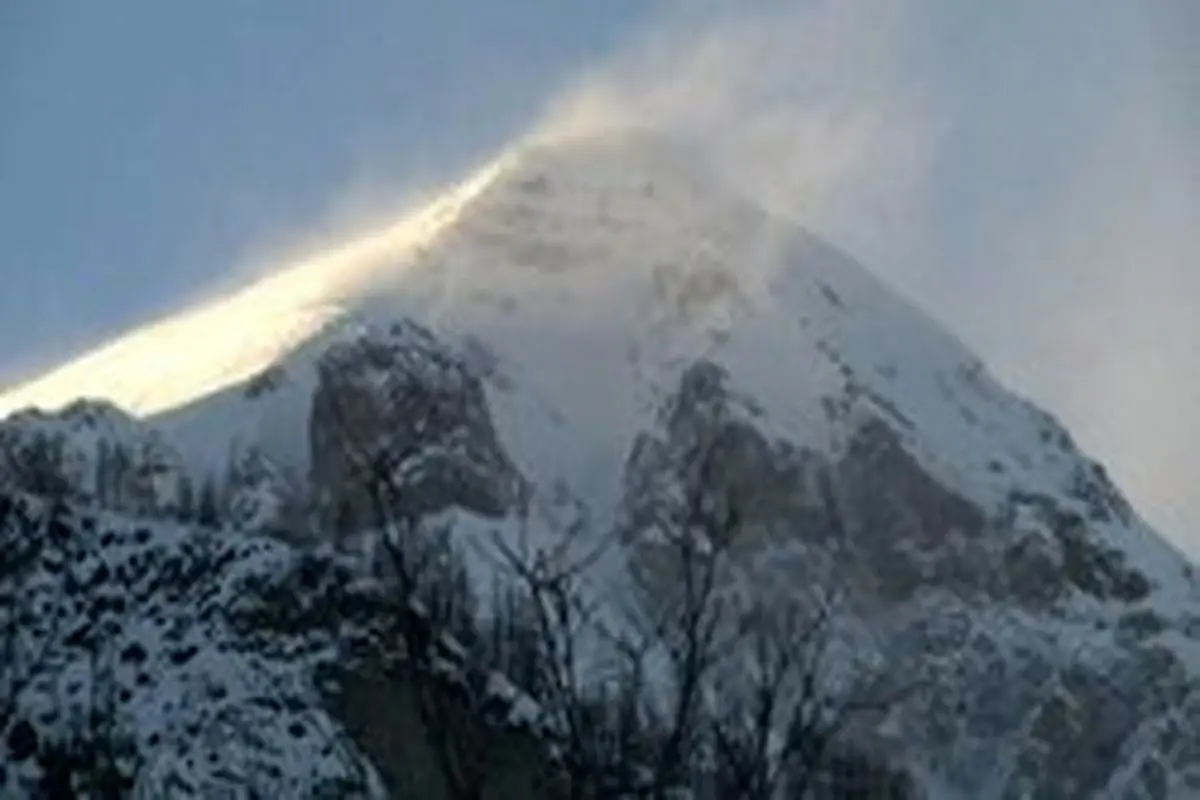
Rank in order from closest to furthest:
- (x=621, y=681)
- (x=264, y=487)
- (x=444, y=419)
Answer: (x=621, y=681) < (x=444, y=419) < (x=264, y=487)

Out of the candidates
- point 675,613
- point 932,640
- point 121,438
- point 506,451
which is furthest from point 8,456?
point 506,451

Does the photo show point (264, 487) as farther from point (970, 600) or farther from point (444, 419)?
point (970, 600)

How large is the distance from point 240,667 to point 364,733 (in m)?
1.56

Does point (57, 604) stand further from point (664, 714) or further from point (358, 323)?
point (358, 323)

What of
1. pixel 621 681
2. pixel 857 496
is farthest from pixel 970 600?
pixel 621 681

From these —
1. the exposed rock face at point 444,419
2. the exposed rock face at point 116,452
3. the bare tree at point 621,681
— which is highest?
the exposed rock face at point 444,419

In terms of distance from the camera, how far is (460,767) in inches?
493

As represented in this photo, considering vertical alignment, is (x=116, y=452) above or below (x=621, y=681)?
above

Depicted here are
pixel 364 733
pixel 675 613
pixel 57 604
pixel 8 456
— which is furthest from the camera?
pixel 8 456

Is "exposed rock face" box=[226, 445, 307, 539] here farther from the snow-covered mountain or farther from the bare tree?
the bare tree

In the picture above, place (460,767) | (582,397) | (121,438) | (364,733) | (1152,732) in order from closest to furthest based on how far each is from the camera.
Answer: (460,767), (364,733), (121,438), (1152,732), (582,397)

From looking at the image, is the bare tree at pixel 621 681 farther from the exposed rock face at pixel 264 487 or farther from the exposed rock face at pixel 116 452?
the exposed rock face at pixel 264 487

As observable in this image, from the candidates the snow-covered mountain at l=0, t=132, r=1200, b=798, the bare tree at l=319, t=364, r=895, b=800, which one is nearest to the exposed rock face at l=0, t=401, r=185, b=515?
the snow-covered mountain at l=0, t=132, r=1200, b=798

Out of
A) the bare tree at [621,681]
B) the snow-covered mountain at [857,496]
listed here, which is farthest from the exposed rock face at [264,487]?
the bare tree at [621,681]
